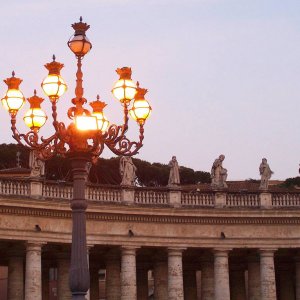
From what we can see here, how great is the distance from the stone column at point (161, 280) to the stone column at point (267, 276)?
5.54 m

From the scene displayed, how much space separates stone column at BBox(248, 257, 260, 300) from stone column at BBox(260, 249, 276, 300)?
63.7 inches

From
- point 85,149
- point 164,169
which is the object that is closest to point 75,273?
point 85,149

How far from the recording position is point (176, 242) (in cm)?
5091

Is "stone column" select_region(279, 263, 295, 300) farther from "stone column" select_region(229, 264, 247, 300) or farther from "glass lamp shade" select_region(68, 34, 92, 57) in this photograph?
"glass lamp shade" select_region(68, 34, 92, 57)

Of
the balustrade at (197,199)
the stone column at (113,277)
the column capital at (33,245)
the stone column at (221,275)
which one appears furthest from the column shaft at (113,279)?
the column capital at (33,245)

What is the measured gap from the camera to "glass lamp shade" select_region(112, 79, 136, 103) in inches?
1041

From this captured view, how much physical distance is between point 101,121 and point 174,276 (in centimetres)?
2572

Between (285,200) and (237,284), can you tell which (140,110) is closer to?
(285,200)

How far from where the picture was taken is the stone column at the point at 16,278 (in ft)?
159

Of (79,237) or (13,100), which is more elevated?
(13,100)

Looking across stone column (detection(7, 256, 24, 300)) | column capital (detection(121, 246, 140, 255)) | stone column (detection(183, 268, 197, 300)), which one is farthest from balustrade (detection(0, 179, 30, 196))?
stone column (detection(183, 268, 197, 300))

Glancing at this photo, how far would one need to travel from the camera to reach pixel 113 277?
52.1m

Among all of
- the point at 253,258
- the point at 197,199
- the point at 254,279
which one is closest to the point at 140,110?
the point at 197,199

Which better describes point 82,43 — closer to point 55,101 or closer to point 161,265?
point 55,101
